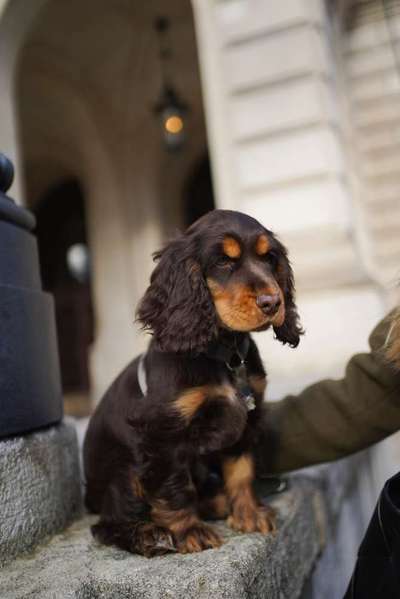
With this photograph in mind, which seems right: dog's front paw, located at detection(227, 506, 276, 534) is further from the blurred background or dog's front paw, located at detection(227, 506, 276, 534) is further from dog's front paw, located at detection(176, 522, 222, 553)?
the blurred background

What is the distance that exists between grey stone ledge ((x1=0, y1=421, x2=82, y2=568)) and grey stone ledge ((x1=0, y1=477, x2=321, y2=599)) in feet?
0.16

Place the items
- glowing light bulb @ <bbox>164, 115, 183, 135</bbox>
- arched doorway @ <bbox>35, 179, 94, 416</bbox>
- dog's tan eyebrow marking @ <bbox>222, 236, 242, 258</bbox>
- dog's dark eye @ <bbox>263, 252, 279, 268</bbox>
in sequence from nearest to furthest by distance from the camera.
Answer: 1. dog's tan eyebrow marking @ <bbox>222, 236, 242, 258</bbox>
2. dog's dark eye @ <bbox>263, 252, 279, 268</bbox>
3. glowing light bulb @ <bbox>164, 115, 183, 135</bbox>
4. arched doorway @ <bbox>35, 179, 94, 416</bbox>

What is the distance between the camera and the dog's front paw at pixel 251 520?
156cm

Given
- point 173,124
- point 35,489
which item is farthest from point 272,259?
point 173,124

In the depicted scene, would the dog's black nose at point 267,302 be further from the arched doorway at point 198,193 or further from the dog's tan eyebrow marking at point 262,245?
the arched doorway at point 198,193

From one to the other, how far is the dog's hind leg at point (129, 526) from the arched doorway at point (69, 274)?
24.5 feet

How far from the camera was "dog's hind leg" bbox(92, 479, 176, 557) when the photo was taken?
1.44 metres

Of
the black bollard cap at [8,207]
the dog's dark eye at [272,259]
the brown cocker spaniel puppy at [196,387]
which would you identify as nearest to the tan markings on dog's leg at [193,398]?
the brown cocker spaniel puppy at [196,387]

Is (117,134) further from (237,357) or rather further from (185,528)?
(185,528)

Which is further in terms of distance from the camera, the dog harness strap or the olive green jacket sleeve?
the olive green jacket sleeve

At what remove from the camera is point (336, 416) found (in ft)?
6.83

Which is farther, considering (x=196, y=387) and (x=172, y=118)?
(x=172, y=118)

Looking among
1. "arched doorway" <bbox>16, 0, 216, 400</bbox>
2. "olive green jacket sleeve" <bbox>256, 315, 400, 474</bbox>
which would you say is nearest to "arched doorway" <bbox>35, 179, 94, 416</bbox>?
"arched doorway" <bbox>16, 0, 216, 400</bbox>

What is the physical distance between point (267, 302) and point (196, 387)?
29 centimetres
